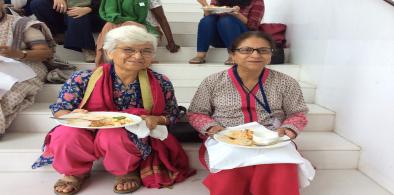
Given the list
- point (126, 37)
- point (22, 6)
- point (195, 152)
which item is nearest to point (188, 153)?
point (195, 152)

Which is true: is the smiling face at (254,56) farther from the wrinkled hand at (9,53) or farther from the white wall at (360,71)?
the wrinkled hand at (9,53)

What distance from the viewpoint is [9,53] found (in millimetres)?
2000

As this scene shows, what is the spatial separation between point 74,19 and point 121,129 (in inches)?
51.3

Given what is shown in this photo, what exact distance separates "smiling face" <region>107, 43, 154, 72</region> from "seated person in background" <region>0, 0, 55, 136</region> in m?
0.72

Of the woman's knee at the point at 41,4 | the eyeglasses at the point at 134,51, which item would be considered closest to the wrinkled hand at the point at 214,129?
the eyeglasses at the point at 134,51

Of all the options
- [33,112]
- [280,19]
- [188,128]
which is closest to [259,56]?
[188,128]

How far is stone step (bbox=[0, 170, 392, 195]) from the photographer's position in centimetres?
162

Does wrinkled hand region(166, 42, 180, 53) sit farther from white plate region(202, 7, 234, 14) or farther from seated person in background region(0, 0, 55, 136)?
seated person in background region(0, 0, 55, 136)

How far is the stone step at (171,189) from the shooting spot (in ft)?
5.33

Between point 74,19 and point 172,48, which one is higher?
point 74,19

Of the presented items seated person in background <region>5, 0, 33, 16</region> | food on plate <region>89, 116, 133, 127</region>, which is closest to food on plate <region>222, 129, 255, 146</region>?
food on plate <region>89, 116, 133, 127</region>

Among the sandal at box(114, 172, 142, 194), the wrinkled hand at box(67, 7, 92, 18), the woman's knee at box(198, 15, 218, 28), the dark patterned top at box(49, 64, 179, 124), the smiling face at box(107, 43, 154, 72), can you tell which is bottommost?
the sandal at box(114, 172, 142, 194)

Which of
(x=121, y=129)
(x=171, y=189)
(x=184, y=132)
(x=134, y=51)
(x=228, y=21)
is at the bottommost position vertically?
(x=171, y=189)

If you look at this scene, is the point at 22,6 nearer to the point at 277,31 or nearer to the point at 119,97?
the point at 119,97
